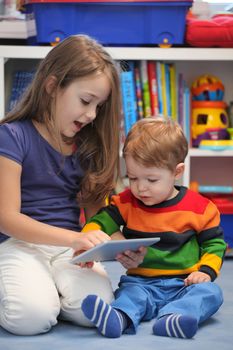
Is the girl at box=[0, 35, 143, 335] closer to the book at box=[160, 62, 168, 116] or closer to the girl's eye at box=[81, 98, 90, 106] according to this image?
the girl's eye at box=[81, 98, 90, 106]

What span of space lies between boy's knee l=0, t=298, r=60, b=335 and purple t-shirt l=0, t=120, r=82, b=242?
0.75 feet

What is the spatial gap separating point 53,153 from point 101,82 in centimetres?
20

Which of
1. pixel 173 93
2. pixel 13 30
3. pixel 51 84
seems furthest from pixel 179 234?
pixel 13 30

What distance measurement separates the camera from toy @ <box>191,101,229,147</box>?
8.01 feet

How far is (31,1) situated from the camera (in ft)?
7.40

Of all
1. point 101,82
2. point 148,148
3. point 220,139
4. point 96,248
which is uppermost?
point 101,82

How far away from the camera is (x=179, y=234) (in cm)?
154

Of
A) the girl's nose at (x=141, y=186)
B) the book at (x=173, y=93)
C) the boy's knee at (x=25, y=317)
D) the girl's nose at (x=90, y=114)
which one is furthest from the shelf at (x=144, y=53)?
the boy's knee at (x=25, y=317)

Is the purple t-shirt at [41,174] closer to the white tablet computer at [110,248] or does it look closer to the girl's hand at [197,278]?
the white tablet computer at [110,248]

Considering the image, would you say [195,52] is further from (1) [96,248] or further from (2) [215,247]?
(1) [96,248]

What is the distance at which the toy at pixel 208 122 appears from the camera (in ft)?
8.01

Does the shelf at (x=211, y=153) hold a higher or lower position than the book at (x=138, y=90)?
lower

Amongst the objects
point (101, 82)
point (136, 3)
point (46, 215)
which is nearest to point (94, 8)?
point (136, 3)

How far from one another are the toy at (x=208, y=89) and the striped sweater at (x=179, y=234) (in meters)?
0.97
